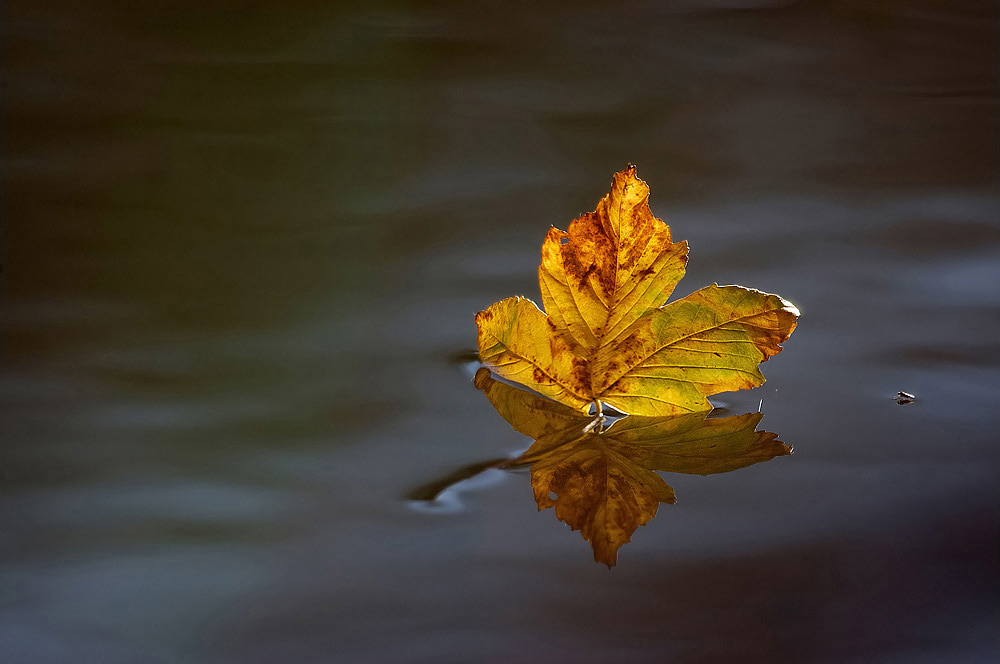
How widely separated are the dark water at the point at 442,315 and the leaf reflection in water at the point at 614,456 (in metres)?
0.01

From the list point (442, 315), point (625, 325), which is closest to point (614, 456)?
point (625, 325)

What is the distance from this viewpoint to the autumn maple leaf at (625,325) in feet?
2.25

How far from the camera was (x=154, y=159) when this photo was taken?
55.6 inches

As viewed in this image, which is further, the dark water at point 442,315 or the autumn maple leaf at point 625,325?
the autumn maple leaf at point 625,325

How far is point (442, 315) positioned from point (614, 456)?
1.21 feet

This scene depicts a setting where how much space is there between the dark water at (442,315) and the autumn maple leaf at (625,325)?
0.21 ft

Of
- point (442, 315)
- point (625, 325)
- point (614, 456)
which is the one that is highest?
point (442, 315)

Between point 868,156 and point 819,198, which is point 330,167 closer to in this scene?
point 819,198

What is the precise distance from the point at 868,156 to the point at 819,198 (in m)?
0.22

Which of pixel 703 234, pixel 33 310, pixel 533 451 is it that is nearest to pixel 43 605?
pixel 533 451

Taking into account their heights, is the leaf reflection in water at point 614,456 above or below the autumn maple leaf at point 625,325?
below

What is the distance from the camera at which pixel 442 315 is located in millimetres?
971

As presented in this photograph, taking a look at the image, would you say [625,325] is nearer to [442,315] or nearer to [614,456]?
[614,456]

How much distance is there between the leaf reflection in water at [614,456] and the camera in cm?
59
